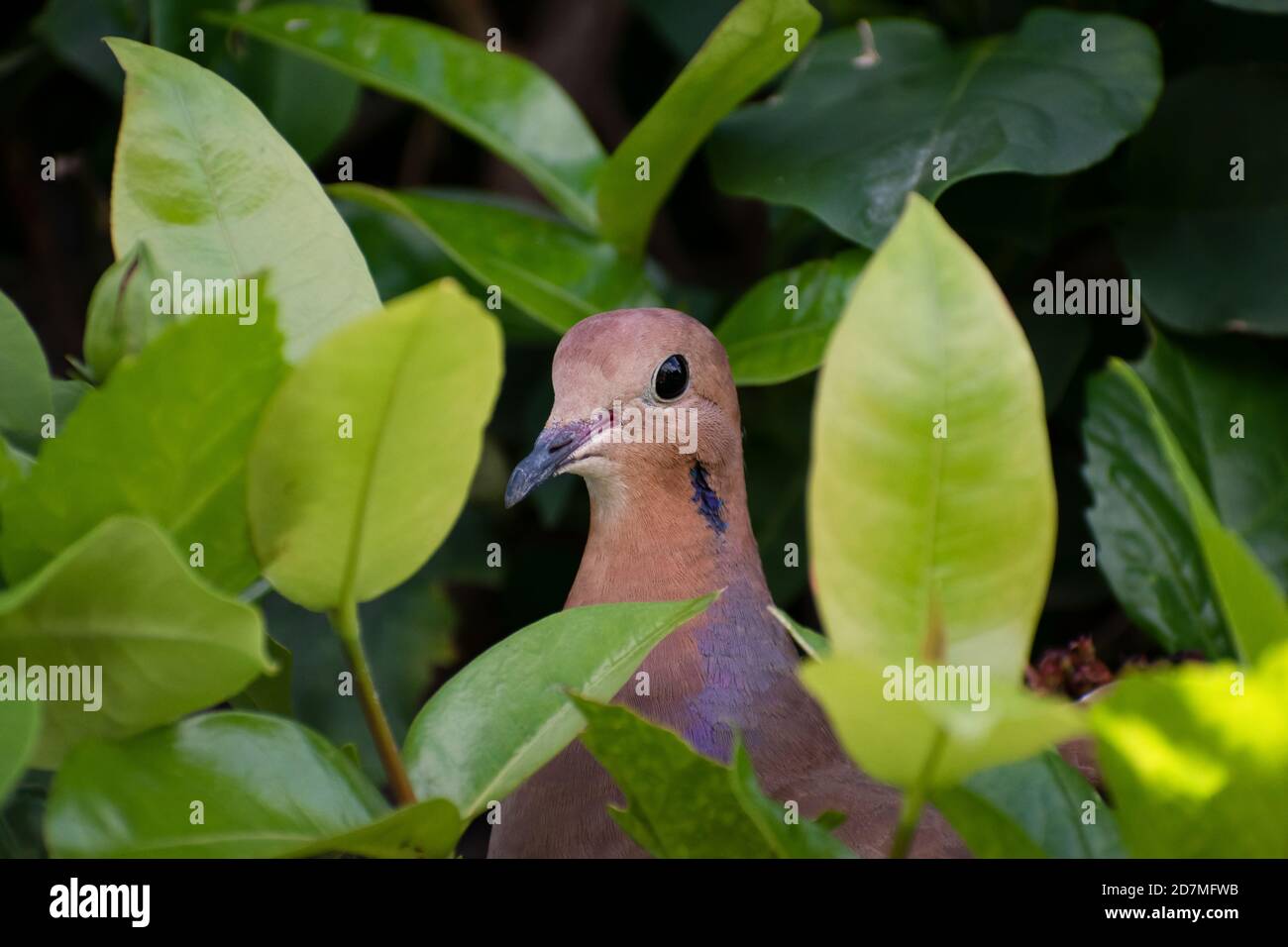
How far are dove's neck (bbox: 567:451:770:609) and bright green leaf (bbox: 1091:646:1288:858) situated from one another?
0.69 metres

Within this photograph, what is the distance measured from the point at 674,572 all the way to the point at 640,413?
143 millimetres

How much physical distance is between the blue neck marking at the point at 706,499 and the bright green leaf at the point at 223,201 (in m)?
0.59

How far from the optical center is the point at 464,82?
1548 mm

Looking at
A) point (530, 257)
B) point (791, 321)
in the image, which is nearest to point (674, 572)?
point (791, 321)

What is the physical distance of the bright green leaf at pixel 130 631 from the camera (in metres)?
0.59

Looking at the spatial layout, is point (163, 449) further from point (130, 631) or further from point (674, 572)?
point (674, 572)

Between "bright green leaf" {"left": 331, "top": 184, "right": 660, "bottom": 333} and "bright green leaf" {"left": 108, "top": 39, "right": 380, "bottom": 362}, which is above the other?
"bright green leaf" {"left": 331, "top": 184, "right": 660, "bottom": 333}

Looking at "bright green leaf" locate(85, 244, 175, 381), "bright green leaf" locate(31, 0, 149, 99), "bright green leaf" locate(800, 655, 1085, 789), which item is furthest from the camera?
"bright green leaf" locate(31, 0, 149, 99)

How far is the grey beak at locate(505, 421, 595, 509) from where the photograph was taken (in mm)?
1183

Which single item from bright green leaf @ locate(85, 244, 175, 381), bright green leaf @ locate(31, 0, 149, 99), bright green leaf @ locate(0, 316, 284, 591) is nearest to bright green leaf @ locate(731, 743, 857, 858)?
bright green leaf @ locate(0, 316, 284, 591)

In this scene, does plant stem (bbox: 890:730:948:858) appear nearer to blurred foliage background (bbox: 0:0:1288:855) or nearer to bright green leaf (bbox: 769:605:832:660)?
bright green leaf (bbox: 769:605:832:660)

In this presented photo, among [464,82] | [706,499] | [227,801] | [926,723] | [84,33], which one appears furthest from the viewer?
[84,33]
